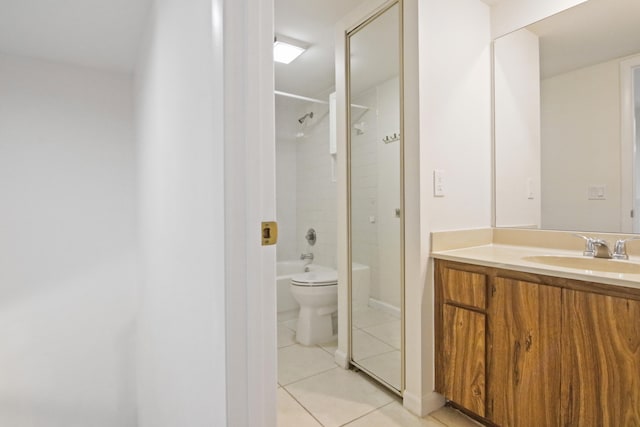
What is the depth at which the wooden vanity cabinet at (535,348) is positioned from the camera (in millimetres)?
1123

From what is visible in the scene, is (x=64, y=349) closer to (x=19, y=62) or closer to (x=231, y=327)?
(x=19, y=62)

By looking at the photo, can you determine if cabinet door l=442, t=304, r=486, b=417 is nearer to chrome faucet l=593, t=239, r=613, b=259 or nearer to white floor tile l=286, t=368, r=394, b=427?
white floor tile l=286, t=368, r=394, b=427

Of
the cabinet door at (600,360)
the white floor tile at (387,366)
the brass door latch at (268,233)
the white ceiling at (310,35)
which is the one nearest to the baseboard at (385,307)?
the white floor tile at (387,366)

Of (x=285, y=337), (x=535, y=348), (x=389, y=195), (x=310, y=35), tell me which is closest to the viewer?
(x=535, y=348)

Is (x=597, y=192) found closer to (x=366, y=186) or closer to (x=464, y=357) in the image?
(x=464, y=357)

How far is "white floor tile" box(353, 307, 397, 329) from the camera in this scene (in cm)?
201

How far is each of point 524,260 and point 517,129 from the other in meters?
0.86

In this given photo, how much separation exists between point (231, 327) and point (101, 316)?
7.22 ft

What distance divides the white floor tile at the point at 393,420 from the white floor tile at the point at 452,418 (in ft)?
0.13

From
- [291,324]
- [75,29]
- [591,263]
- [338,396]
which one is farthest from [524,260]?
[75,29]

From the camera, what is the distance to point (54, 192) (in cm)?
221

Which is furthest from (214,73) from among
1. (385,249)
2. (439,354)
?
(439,354)

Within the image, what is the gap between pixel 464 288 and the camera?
5.23 ft

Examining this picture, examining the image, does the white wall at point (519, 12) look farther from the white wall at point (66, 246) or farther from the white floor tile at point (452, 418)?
the white wall at point (66, 246)
